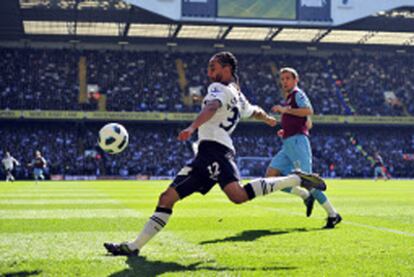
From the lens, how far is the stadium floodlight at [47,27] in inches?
1778

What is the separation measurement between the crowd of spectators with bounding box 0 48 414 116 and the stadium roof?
1.86 metres

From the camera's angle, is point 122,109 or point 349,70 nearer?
point 122,109

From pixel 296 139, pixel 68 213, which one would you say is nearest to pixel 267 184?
pixel 296 139

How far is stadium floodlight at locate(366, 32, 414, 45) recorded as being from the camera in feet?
168

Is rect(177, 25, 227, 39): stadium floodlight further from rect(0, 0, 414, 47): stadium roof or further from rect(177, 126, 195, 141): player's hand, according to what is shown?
rect(177, 126, 195, 141): player's hand

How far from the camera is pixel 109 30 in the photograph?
4741cm

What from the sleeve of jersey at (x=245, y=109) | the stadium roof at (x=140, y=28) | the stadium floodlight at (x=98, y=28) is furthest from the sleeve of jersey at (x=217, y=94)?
the stadium floodlight at (x=98, y=28)

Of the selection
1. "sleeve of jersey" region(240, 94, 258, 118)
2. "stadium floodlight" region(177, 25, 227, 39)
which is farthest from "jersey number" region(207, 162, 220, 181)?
"stadium floodlight" region(177, 25, 227, 39)

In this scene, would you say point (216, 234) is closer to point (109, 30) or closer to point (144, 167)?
point (144, 167)

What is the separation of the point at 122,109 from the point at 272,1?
553 inches

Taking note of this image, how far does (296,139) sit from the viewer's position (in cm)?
913

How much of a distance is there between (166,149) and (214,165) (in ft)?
130

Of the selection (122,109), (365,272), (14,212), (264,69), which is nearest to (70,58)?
(122,109)

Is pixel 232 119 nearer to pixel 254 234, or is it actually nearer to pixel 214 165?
pixel 214 165
